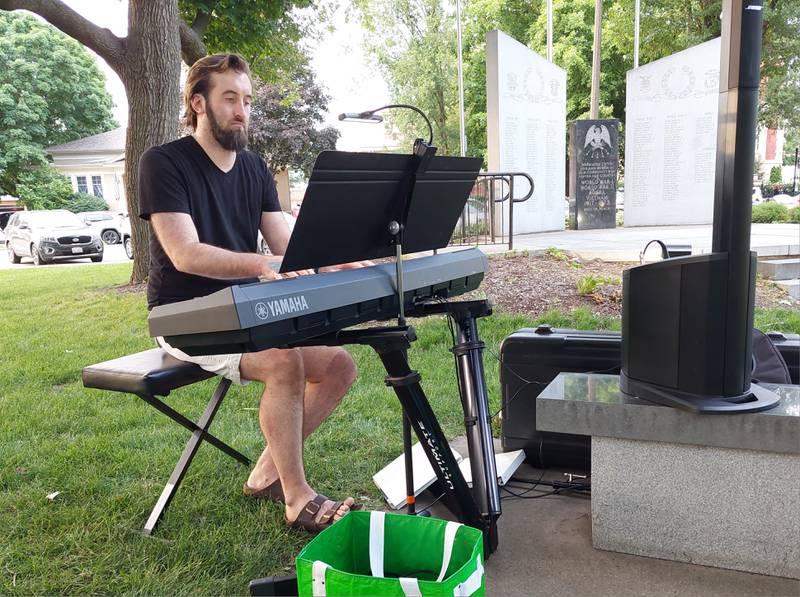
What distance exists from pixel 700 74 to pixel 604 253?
28.2 ft

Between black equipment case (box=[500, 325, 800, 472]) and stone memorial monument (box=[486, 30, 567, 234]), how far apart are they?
27.6 feet

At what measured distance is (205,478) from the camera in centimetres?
280

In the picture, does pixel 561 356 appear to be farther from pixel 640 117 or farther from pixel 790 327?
pixel 640 117

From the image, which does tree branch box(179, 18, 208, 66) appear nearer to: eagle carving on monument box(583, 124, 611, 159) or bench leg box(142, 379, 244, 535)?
bench leg box(142, 379, 244, 535)

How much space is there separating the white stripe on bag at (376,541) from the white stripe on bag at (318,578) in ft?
1.06

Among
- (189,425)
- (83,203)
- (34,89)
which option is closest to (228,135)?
(189,425)

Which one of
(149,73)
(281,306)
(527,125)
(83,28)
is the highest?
(83,28)

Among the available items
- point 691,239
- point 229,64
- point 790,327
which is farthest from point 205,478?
point 691,239

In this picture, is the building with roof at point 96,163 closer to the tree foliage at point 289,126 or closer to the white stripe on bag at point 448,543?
the tree foliage at point 289,126

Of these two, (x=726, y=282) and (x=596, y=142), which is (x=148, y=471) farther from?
(x=596, y=142)

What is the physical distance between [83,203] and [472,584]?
39.3 meters

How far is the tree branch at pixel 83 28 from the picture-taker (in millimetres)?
7200

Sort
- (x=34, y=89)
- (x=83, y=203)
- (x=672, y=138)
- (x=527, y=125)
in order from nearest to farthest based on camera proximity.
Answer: (x=527, y=125) → (x=672, y=138) → (x=34, y=89) → (x=83, y=203)

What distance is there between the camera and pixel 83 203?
1427 inches
